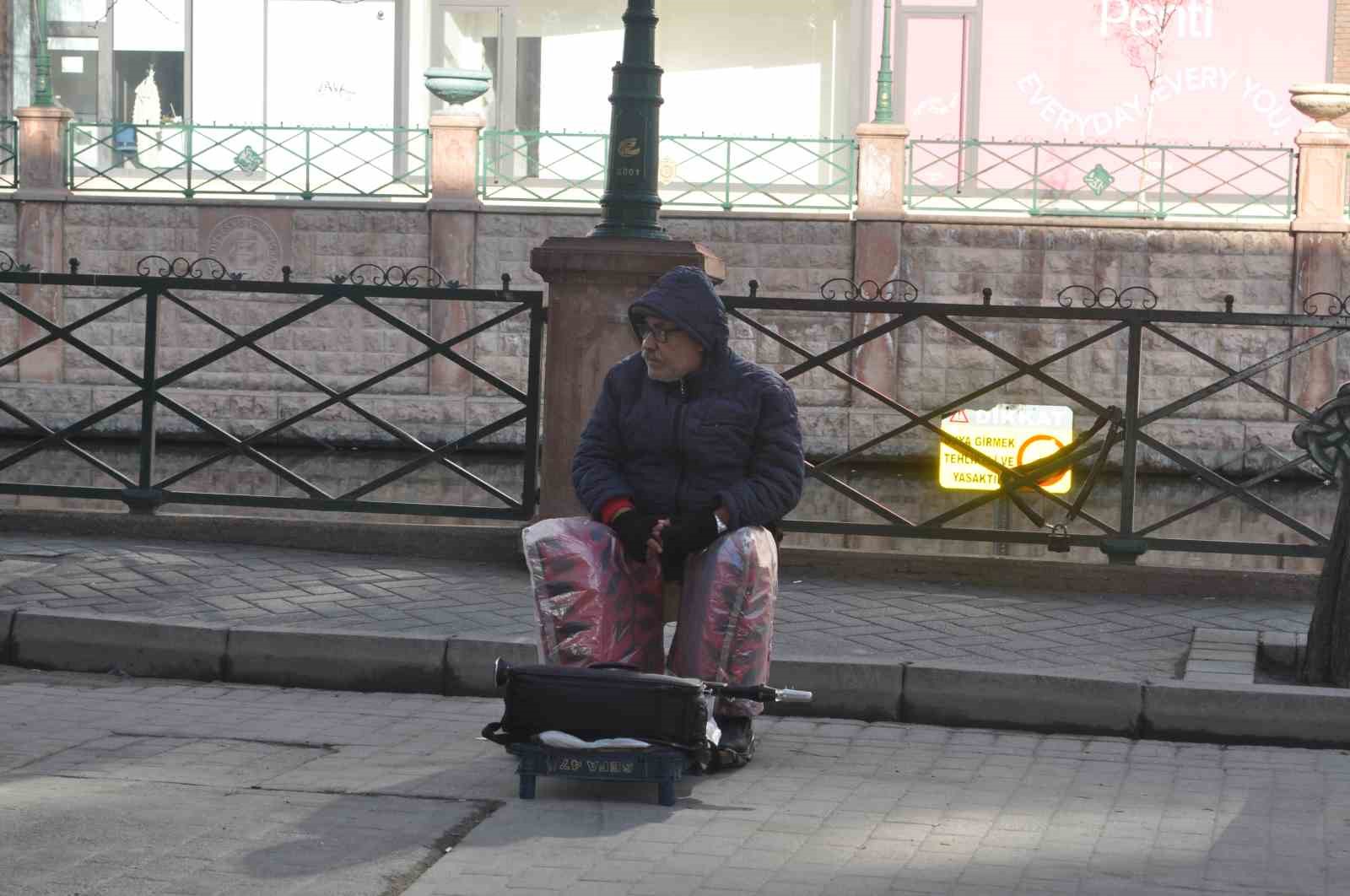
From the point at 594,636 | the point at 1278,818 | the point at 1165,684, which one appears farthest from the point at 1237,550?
the point at 594,636

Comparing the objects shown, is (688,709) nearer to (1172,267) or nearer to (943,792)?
(943,792)

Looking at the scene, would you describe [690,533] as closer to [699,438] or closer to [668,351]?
[699,438]

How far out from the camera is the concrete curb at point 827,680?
609 cm

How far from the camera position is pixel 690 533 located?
5406mm

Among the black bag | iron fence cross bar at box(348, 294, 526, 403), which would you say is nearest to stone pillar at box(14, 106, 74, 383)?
iron fence cross bar at box(348, 294, 526, 403)

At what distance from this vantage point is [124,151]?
23047mm

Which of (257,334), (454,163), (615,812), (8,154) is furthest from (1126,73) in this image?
(615,812)

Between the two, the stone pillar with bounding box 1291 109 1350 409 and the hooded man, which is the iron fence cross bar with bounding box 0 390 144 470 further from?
the stone pillar with bounding box 1291 109 1350 409

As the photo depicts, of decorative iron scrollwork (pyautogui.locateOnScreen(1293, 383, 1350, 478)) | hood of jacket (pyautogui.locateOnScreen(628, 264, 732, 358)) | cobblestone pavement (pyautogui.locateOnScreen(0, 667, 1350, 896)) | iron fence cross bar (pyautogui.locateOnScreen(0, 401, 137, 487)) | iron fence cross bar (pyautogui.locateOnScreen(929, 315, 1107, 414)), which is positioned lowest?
cobblestone pavement (pyautogui.locateOnScreen(0, 667, 1350, 896))

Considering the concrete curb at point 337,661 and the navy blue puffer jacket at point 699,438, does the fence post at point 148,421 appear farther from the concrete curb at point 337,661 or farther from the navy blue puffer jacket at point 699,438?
the navy blue puffer jacket at point 699,438

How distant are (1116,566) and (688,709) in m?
3.81

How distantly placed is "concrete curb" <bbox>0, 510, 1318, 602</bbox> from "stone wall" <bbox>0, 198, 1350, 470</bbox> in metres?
10.4

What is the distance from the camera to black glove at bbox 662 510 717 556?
213 inches

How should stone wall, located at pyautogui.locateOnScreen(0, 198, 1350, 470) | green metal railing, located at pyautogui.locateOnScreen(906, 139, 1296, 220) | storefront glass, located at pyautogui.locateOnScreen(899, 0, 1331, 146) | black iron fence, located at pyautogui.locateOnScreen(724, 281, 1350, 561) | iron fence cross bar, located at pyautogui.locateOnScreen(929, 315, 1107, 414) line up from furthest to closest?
storefront glass, located at pyautogui.locateOnScreen(899, 0, 1331, 146)
green metal railing, located at pyautogui.locateOnScreen(906, 139, 1296, 220)
stone wall, located at pyautogui.locateOnScreen(0, 198, 1350, 470)
iron fence cross bar, located at pyautogui.locateOnScreen(929, 315, 1107, 414)
black iron fence, located at pyautogui.locateOnScreen(724, 281, 1350, 561)
